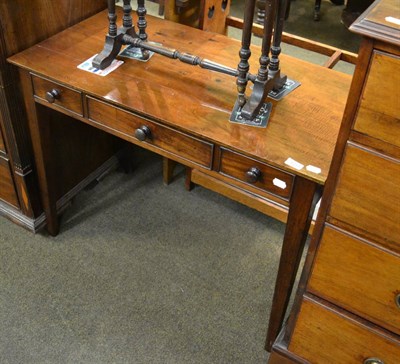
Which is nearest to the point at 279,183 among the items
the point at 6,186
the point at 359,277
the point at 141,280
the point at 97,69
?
the point at 359,277

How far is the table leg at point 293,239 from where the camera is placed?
1.27 m

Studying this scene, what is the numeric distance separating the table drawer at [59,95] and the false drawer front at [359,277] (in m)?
0.80

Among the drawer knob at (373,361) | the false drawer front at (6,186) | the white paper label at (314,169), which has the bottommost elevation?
the false drawer front at (6,186)

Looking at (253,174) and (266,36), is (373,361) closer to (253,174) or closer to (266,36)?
(253,174)

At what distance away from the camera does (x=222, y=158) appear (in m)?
1.36

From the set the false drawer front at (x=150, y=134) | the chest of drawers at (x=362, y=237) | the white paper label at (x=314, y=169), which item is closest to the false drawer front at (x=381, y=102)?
the chest of drawers at (x=362, y=237)

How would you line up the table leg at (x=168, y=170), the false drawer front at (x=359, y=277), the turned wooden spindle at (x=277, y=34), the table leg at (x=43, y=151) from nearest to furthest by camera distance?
the false drawer front at (x=359, y=277) → the turned wooden spindle at (x=277, y=34) → the table leg at (x=43, y=151) → the table leg at (x=168, y=170)

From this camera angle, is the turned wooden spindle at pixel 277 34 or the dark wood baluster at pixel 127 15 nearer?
the turned wooden spindle at pixel 277 34

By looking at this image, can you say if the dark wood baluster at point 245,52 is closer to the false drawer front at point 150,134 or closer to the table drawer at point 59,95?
the false drawer front at point 150,134

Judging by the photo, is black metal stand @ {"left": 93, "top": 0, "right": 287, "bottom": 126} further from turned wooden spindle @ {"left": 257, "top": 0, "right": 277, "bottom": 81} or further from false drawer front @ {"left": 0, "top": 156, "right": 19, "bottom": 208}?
false drawer front @ {"left": 0, "top": 156, "right": 19, "bottom": 208}

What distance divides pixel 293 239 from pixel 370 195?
1.15 ft

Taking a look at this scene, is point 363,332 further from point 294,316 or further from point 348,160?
point 348,160

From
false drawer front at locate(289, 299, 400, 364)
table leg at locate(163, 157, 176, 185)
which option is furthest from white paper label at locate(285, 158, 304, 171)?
table leg at locate(163, 157, 176, 185)

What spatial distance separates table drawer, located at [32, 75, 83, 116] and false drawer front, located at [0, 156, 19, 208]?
1.34ft
